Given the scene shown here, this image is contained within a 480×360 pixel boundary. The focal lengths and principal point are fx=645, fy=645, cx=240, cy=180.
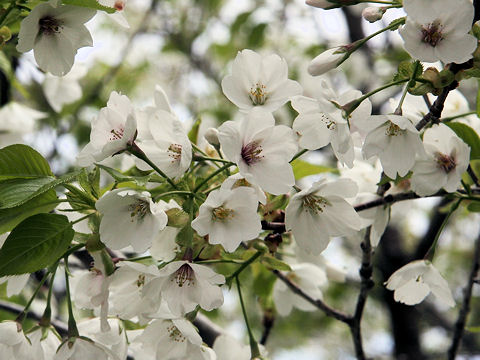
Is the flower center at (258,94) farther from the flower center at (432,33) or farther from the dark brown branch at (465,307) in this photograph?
the dark brown branch at (465,307)

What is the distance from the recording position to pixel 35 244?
135cm

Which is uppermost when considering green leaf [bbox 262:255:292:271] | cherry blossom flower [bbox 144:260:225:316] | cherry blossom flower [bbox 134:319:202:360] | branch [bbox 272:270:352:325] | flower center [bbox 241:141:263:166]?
flower center [bbox 241:141:263:166]

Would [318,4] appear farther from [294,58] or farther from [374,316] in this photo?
[374,316]

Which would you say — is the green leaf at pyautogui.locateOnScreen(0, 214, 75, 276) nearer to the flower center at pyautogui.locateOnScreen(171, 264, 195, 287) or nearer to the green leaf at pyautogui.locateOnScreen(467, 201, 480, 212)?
the flower center at pyautogui.locateOnScreen(171, 264, 195, 287)

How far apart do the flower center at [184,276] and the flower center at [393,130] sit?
0.50 m

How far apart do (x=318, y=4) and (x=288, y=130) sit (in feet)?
0.93

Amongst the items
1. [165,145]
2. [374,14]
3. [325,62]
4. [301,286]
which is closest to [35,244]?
[165,145]

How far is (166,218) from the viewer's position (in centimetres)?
130

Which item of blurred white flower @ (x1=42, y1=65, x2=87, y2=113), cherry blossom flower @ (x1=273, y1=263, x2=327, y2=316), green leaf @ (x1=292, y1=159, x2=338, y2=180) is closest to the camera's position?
green leaf @ (x1=292, y1=159, x2=338, y2=180)

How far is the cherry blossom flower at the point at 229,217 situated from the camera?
50.0 inches

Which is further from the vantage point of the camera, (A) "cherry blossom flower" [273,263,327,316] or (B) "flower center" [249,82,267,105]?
(A) "cherry blossom flower" [273,263,327,316]

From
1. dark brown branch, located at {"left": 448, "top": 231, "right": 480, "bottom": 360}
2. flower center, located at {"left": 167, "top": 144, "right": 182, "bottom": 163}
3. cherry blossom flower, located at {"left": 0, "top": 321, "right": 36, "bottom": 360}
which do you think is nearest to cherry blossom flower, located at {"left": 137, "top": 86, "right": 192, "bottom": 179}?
flower center, located at {"left": 167, "top": 144, "right": 182, "bottom": 163}

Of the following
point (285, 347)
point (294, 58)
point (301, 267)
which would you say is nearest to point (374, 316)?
point (285, 347)

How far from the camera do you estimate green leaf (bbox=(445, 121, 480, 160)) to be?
1.53m
